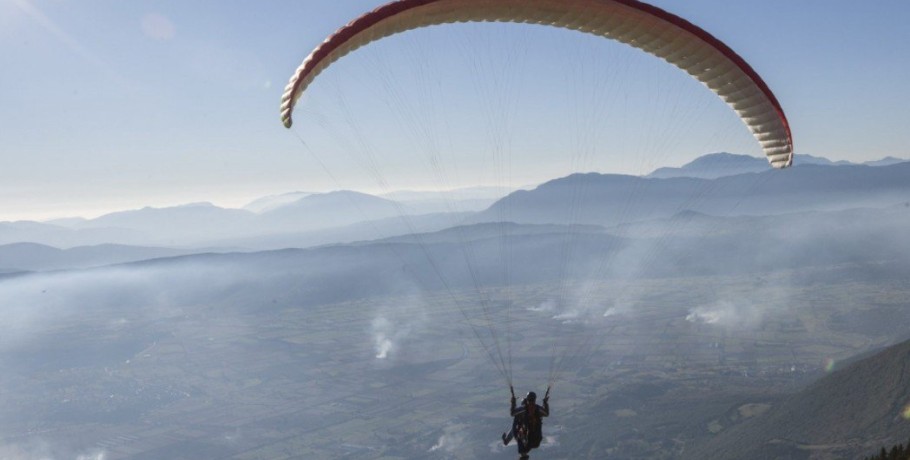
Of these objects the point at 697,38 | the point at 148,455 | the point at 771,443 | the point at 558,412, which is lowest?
the point at 148,455

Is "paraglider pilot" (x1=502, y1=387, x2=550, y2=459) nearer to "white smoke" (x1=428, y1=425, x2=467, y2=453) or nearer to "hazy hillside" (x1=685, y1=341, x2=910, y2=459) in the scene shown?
"hazy hillside" (x1=685, y1=341, x2=910, y2=459)

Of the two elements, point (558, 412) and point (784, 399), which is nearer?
point (784, 399)

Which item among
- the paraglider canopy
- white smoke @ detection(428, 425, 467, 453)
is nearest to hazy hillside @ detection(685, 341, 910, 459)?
white smoke @ detection(428, 425, 467, 453)

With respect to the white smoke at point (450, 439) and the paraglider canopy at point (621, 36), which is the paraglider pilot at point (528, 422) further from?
the white smoke at point (450, 439)

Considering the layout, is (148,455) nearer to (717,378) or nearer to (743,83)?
(717,378)

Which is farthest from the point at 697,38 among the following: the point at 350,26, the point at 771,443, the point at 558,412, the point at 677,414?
the point at 558,412
